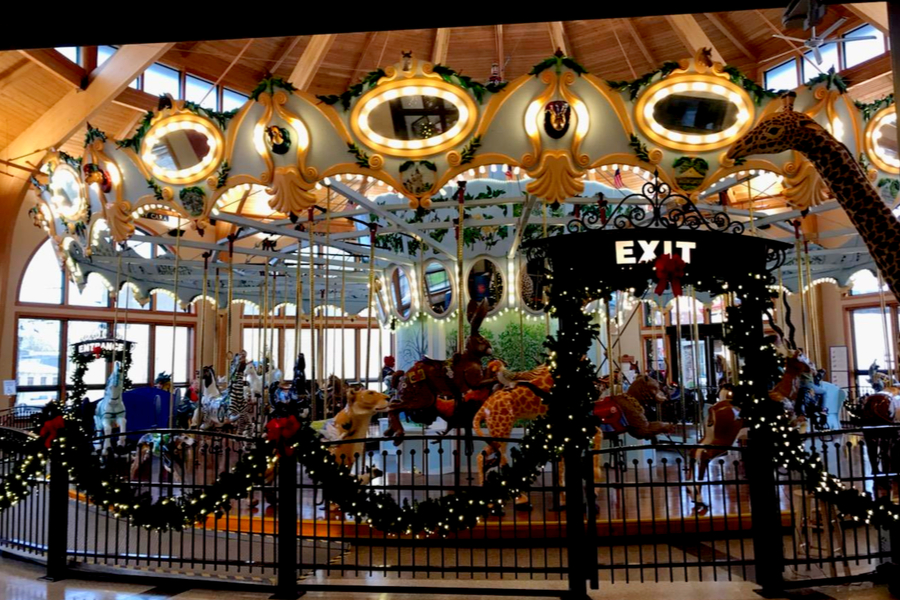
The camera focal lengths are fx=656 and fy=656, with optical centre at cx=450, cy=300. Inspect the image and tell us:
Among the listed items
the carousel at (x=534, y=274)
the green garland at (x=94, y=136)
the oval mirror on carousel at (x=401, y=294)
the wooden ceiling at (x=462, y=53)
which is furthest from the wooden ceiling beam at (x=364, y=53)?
the green garland at (x=94, y=136)

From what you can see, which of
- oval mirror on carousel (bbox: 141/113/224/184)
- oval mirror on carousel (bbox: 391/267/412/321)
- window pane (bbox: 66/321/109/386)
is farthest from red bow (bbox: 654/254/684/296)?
window pane (bbox: 66/321/109/386)

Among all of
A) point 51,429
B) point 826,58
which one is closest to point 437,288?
point 51,429

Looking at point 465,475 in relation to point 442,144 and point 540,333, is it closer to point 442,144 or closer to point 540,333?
point 540,333

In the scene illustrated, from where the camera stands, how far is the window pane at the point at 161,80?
14109mm

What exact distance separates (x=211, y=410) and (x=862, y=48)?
1403 centimetres

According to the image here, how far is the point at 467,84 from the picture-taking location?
207 inches

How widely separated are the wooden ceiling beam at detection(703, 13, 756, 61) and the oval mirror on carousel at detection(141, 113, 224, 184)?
967 cm

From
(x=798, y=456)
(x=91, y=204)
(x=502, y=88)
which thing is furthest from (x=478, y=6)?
(x=91, y=204)

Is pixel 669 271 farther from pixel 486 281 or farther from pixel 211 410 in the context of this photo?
pixel 211 410

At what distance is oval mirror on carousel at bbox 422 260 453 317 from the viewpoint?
30.9 feet

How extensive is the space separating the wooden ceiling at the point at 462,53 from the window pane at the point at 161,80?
28 centimetres

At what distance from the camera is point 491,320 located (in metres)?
9.29

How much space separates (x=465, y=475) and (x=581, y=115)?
441 cm

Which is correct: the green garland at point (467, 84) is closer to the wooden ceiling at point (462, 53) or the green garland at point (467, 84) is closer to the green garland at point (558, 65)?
the green garland at point (558, 65)
